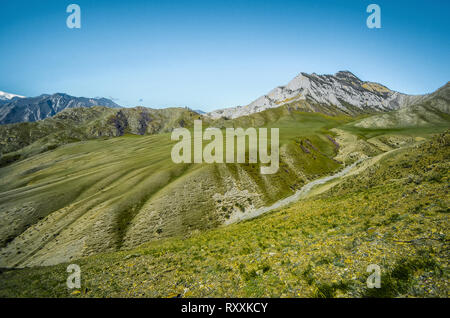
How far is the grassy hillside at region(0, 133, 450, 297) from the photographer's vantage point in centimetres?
953

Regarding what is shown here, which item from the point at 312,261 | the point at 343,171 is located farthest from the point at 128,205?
the point at 343,171

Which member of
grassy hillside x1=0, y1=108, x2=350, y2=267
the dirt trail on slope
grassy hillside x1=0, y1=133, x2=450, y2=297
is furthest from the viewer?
the dirt trail on slope

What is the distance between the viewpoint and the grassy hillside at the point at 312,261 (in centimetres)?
953

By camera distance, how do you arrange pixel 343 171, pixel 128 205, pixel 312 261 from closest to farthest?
pixel 312 261 → pixel 128 205 → pixel 343 171

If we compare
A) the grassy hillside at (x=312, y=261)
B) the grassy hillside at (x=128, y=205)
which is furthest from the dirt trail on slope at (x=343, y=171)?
the grassy hillside at (x=312, y=261)

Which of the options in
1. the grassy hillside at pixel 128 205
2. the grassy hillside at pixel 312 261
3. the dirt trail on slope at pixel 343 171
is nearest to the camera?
the grassy hillside at pixel 312 261

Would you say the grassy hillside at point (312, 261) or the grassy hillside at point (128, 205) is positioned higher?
the grassy hillside at point (312, 261)

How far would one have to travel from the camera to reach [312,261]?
40.5 ft

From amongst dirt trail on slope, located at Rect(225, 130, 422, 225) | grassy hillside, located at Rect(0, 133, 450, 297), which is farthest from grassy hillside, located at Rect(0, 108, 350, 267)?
grassy hillside, located at Rect(0, 133, 450, 297)

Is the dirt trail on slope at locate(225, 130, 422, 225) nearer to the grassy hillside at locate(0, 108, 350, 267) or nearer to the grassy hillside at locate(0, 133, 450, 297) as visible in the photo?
the grassy hillside at locate(0, 108, 350, 267)

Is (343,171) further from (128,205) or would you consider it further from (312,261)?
(128,205)

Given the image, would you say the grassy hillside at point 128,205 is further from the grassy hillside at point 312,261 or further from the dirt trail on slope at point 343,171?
the grassy hillside at point 312,261

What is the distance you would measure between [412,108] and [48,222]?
280586 mm
